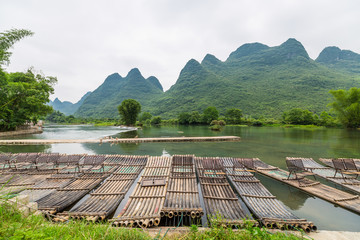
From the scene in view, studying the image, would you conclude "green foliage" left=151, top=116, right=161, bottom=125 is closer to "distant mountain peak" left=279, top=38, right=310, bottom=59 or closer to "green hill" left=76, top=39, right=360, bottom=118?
"green hill" left=76, top=39, right=360, bottom=118

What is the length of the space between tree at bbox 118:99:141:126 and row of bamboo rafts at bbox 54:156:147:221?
5106cm

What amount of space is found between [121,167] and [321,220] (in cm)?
1039

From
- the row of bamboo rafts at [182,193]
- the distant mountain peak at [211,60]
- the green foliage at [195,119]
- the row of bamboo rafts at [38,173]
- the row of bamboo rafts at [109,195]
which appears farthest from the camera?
the distant mountain peak at [211,60]

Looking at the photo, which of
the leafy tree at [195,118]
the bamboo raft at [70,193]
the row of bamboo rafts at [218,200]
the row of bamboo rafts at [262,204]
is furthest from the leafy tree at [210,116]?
the bamboo raft at [70,193]

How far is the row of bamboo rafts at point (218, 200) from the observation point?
4.55 meters

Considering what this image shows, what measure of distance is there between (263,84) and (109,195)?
127 m

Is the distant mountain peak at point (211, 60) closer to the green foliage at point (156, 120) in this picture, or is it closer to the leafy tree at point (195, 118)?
the leafy tree at point (195, 118)

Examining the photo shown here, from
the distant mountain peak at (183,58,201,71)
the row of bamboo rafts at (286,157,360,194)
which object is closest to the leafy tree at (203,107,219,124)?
the row of bamboo rafts at (286,157,360,194)

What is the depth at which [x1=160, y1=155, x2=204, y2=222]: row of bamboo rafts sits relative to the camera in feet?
16.7

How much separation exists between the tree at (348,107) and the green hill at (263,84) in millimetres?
15069

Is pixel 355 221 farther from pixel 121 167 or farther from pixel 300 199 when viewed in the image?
pixel 121 167

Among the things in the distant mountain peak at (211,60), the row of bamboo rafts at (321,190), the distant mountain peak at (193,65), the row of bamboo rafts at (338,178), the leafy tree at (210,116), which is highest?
the distant mountain peak at (211,60)

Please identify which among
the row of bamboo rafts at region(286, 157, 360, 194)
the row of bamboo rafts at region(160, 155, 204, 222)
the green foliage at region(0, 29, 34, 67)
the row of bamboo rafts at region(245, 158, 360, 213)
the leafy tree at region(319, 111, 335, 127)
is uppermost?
the green foliage at region(0, 29, 34, 67)

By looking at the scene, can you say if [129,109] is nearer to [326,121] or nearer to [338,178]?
[338,178]
